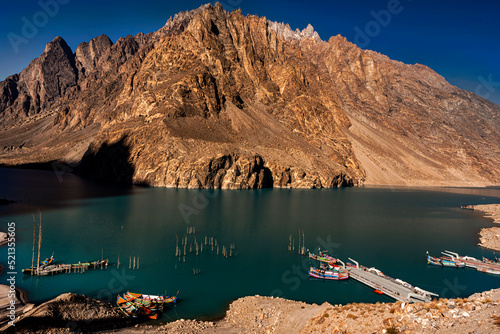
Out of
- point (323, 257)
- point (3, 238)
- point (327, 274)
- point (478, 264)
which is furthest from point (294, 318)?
point (3, 238)

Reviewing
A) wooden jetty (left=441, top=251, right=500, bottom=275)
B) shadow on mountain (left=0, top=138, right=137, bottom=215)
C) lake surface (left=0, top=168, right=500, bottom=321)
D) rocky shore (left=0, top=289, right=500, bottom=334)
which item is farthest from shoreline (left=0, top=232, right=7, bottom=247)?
wooden jetty (left=441, top=251, right=500, bottom=275)

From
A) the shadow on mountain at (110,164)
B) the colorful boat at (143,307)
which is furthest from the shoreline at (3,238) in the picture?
the shadow on mountain at (110,164)

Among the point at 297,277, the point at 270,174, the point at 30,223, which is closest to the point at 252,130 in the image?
the point at 270,174

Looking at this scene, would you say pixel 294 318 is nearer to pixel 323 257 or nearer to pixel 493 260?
pixel 323 257

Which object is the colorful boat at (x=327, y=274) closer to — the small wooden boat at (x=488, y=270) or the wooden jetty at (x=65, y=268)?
the small wooden boat at (x=488, y=270)

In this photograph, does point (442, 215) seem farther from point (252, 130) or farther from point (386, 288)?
point (252, 130)
